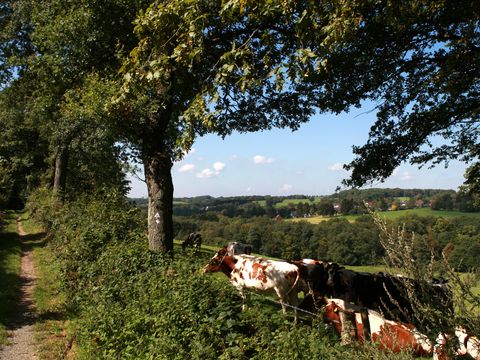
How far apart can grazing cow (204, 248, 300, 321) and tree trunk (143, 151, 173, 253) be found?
6.31ft

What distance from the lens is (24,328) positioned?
10898mm

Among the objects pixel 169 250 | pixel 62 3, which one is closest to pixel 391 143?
pixel 169 250

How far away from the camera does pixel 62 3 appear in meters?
13.5

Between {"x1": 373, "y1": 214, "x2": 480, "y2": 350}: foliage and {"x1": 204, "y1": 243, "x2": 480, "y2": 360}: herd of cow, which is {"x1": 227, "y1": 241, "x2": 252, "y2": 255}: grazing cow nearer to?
{"x1": 204, "y1": 243, "x2": 480, "y2": 360}: herd of cow

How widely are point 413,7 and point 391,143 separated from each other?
6.27 metres

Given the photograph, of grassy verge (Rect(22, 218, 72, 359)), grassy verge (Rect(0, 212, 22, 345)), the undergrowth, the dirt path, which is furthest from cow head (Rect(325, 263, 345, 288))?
grassy verge (Rect(0, 212, 22, 345))

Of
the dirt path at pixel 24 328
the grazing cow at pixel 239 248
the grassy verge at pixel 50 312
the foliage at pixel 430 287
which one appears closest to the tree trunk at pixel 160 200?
the grassy verge at pixel 50 312

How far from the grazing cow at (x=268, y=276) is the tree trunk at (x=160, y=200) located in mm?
1923

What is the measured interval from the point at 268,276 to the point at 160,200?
415cm

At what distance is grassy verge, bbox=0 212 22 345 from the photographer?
1168 centimetres

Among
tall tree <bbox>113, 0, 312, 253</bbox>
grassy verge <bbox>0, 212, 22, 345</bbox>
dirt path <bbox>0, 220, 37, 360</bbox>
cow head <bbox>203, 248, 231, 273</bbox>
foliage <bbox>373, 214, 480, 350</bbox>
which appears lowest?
dirt path <bbox>0, 220, 37, 360</bbox>

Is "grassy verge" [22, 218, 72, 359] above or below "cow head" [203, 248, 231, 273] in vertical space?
below

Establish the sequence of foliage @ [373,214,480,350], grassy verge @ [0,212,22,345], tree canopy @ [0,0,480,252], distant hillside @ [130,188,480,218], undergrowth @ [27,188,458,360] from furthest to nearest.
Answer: distant hillside @ [130,188,480,218] < grassy verge @ [0,212,22,345] < tree canopy @ [0,0,480,252] < undergrowth @ [27,188,458,360] < foliage @ [373,214,480,350]

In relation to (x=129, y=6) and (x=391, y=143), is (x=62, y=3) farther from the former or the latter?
(x=391, y=143)
